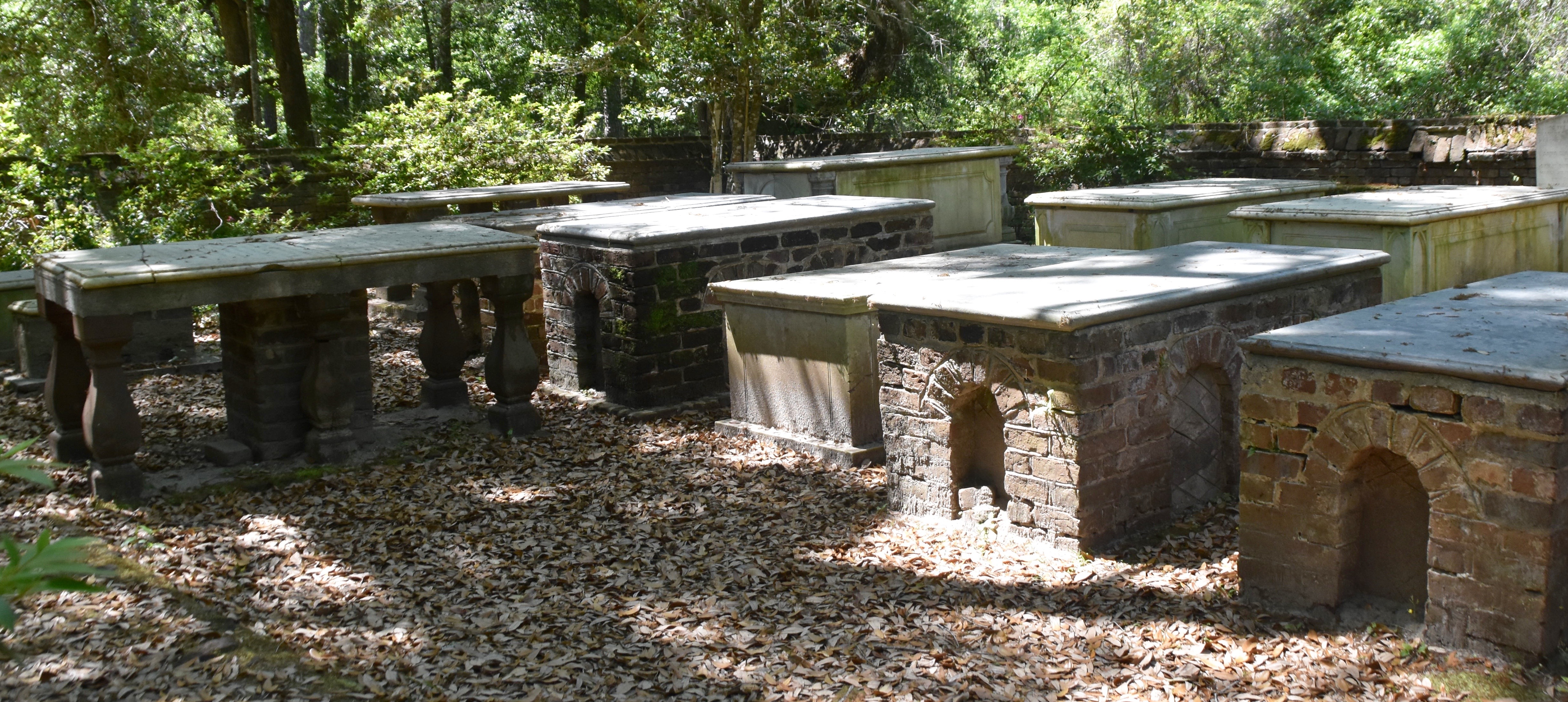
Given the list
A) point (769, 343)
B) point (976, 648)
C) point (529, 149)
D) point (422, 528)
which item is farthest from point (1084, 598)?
point (529, 149)

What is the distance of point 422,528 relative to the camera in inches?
243

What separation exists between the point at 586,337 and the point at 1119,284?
4.38 m

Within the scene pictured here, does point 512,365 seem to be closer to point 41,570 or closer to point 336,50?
point 41,570

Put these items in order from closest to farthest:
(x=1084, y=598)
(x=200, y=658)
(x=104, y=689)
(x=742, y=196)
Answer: (x=104, y=689), (x=200, y=658), (x=1084, y=598), (x=742, y=196)

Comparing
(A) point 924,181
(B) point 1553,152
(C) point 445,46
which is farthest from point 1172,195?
(C) point 445,46

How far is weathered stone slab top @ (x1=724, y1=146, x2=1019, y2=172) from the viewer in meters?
11.3

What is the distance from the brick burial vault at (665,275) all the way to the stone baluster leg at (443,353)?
0.83 metres

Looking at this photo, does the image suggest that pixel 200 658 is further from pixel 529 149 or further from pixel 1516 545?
pixel 529 149

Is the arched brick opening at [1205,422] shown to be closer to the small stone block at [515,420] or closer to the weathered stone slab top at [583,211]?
the small stone block at [515,420]

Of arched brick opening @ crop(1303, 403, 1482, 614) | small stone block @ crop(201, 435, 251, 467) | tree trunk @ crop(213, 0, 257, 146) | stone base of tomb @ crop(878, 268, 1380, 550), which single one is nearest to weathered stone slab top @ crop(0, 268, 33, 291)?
small stone block @ crop(201, 435, 251, 467)

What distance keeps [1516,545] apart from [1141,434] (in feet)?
5.87

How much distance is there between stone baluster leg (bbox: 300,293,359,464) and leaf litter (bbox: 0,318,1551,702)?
222mm

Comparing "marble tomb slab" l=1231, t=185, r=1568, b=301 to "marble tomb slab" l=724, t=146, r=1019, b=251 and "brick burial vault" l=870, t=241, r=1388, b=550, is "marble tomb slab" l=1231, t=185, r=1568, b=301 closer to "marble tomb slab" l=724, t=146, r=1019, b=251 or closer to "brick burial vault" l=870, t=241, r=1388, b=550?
"brick burial vault" l=870, t=241, r=1388, b=550

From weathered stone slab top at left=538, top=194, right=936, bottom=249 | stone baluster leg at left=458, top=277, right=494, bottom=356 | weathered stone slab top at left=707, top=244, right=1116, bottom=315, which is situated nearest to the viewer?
weathered stone slab top at left=707, top=244, right=1116, bottom=315
